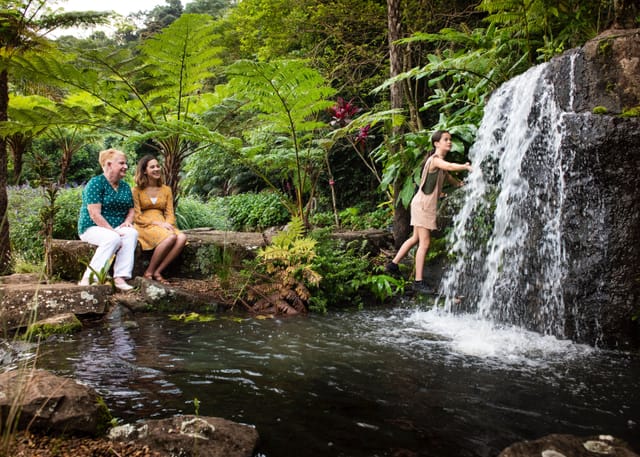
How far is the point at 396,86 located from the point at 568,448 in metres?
5.44

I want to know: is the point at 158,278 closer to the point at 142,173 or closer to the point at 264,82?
the point at 142,173

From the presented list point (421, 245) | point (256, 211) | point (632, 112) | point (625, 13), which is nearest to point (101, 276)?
point (421, 245)

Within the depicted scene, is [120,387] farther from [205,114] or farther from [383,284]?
[205,114]

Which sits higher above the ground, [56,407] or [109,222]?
A: [109,222]

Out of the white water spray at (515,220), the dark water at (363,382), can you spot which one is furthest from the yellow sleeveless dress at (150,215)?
the white water spray at (515,220)

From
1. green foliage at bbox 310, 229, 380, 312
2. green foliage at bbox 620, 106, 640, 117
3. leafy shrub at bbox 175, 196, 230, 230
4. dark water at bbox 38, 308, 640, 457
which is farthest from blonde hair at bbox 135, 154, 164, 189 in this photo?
green foliage at bbox 620, 106, 640, 117

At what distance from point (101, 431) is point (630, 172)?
412 centimetres

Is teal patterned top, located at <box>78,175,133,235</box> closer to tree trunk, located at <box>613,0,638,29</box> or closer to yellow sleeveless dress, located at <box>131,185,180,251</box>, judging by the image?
yellow sleeveless dress, located at <box>131,185,180,251</box>

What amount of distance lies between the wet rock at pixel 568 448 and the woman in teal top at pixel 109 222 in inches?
171

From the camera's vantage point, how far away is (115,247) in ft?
16.8

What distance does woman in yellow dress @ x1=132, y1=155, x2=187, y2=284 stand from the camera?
18.4ft

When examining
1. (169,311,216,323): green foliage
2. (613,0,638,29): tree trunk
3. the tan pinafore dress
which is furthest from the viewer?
the tan pinafore dress

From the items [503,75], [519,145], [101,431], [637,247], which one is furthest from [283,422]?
[503,75]

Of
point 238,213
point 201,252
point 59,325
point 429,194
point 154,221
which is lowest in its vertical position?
point 59,325
